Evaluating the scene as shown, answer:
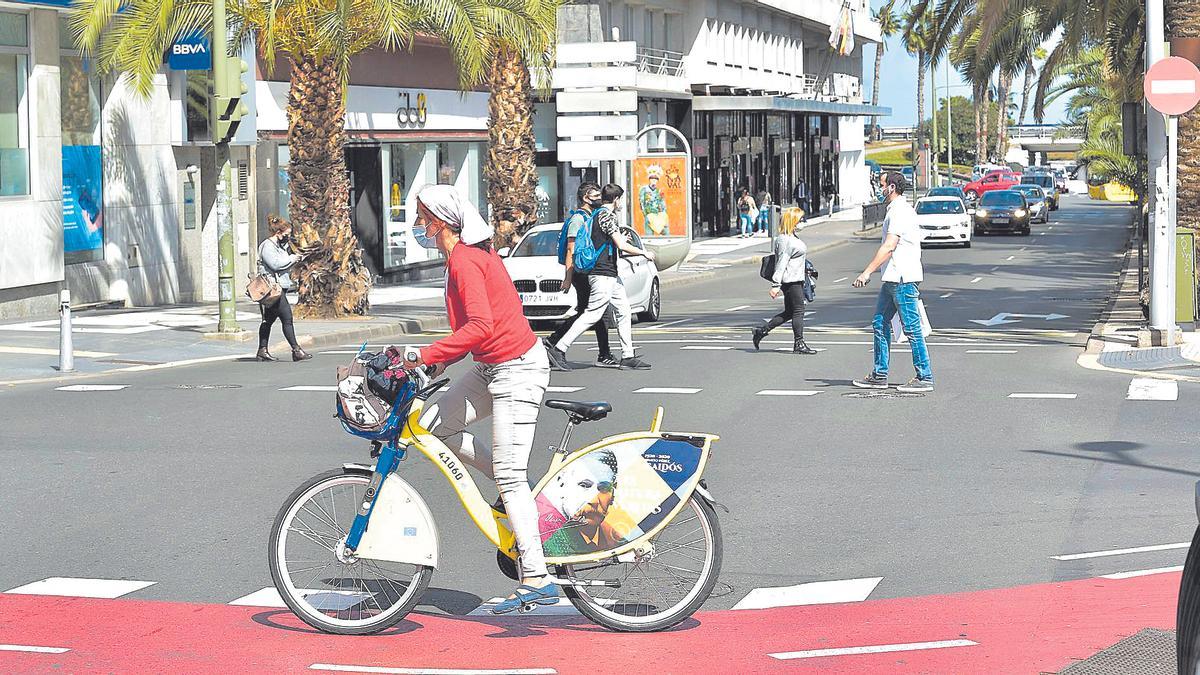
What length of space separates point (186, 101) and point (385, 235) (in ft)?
21.2

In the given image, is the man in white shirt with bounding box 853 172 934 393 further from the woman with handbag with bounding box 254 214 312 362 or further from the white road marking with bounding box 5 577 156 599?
the white road marking with bounding box 5 577 156 599

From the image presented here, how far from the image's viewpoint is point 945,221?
1850 inches

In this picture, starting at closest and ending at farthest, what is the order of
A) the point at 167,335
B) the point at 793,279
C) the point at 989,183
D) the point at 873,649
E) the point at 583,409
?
1. the point at 873,649
2. the point at 583,409
3. the point at 793,279
4. the point at 167,335
5. the point at 989,183

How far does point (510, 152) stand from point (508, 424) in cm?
2557

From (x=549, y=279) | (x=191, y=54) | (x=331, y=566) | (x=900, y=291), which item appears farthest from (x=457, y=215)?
(x=191, y=54)

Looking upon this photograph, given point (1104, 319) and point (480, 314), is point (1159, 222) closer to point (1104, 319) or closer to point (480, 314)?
point (1104, 319)

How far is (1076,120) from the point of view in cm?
9156

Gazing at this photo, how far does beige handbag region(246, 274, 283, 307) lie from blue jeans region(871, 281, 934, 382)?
23.3ft

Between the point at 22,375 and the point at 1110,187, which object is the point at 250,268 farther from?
the point at 1110,187

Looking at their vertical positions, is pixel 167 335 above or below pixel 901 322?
below

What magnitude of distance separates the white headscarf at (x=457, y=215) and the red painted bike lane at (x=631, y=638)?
165 centimetres

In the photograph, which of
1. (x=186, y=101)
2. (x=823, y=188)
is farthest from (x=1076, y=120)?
(x=186, y=101)

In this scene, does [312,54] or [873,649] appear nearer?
[873,649]

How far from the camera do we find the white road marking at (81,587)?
759 centimetres
